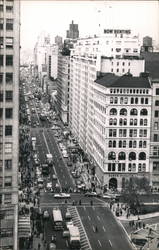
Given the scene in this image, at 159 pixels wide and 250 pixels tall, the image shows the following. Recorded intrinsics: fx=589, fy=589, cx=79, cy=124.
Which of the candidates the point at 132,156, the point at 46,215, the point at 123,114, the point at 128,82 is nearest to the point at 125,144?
the point at 132,156

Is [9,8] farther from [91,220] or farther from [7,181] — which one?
[91,220]

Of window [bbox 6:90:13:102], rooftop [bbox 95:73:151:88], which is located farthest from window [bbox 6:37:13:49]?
rooftop [bbox 95:73:151:88]

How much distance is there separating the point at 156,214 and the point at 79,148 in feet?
180

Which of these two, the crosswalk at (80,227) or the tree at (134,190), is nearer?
the crosswalk at (80,227)

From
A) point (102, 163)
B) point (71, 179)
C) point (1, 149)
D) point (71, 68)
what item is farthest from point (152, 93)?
point (71, 68)

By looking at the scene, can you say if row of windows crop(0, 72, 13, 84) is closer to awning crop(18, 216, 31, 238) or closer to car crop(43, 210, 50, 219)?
awning crop(18, 216, 31, 238)

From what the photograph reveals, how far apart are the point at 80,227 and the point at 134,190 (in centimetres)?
1650

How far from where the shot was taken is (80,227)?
274ft

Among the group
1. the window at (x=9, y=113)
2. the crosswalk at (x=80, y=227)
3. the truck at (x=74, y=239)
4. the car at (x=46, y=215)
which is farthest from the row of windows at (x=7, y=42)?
the car at (x=46, y=215)

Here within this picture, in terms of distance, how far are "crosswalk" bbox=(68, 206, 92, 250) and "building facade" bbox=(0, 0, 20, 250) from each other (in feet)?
43.9

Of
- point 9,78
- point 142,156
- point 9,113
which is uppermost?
point 9,78

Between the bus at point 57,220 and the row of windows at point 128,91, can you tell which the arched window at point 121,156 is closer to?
the row of windows at point 128,91

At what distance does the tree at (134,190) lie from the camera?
93369mm

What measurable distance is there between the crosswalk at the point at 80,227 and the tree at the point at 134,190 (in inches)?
345
